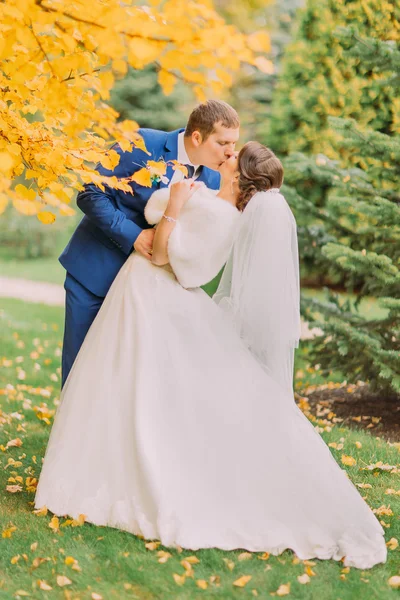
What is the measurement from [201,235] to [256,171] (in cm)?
38

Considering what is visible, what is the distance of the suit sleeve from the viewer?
12.1 feet

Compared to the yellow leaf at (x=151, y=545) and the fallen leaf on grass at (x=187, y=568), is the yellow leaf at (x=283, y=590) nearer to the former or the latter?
the fallen leaf on grass at (x=187, y=568)

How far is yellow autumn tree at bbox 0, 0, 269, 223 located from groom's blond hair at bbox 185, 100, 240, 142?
0.46 m

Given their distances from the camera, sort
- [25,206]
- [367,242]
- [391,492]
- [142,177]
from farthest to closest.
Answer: [367,242] → [391,492] → [142,177] → [25,206]

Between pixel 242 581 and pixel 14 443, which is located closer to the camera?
pixel 242 581

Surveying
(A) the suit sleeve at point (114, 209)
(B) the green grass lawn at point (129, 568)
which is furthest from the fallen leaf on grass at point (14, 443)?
(A) the suit sleeve at point (114, 209)

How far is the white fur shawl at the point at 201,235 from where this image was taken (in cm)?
340

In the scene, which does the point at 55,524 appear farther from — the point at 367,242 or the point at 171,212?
the point at 367,242

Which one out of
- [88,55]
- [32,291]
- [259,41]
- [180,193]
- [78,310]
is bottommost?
[32,291]

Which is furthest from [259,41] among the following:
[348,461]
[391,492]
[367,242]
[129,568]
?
[367,242]

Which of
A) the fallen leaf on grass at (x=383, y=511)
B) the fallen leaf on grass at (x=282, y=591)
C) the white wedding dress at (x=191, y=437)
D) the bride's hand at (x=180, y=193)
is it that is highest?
the bride's hand at (x=180, y=193)

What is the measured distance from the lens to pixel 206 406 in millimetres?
3391

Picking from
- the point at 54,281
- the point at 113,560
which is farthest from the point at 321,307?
the point at 54,281

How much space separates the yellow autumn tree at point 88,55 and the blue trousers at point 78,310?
65 cm
